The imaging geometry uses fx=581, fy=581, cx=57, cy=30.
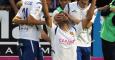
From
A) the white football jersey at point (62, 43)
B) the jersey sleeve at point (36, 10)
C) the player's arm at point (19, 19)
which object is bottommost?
the white football jersey at point (62, 43)

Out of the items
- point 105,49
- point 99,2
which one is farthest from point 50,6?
point 105,49

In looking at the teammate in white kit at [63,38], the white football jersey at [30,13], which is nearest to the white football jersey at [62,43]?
the teammate in white kit at [63,38]

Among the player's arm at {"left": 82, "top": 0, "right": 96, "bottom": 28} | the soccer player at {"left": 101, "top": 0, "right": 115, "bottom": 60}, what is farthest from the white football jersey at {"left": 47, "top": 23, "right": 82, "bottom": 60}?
the soccer player at {"left": 101, "top": 0, "right": 115, "bottom": 60}

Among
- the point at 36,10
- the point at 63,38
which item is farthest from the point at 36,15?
the point at 63,38

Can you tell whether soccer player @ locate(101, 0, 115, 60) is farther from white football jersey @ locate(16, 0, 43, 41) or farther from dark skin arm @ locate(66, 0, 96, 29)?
white football jersey @ locate(16, 0, 43, 41)

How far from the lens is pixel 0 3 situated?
13.0 m

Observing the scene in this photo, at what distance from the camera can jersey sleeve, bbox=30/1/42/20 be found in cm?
865

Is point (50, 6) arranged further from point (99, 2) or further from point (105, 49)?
point (105, 49)

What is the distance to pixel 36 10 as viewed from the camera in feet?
28.4

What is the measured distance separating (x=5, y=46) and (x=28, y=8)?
4.16 metres

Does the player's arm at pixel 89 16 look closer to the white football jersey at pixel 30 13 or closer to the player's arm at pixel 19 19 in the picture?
the white football jersey at pixel 30 13

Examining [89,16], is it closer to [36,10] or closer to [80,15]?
[80,15]

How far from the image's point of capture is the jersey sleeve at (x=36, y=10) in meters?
8.65

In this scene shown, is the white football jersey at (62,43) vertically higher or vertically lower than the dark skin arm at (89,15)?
lower
